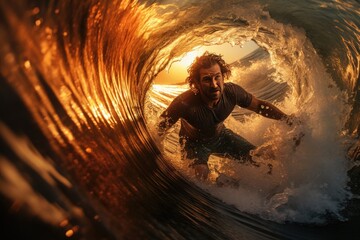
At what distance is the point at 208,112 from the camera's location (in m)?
3.87

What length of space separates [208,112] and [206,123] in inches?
5.4

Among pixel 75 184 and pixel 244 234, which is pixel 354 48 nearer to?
pixel 244 234

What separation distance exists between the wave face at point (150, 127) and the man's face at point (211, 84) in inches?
24.9

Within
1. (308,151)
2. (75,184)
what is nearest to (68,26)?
(75,184)

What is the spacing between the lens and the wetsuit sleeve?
12.4 ft

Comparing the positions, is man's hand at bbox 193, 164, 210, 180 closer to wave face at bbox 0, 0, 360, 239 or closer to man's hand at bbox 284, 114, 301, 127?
wave face at bbox 0, 0, 360, 239

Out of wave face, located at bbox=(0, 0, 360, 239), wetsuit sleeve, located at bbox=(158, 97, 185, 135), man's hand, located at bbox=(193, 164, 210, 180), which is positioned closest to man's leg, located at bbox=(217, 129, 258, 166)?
wave face, located at bbox=(0, 0, 360, 239)

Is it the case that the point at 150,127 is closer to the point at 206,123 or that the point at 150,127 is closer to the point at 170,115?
the point at 170,115

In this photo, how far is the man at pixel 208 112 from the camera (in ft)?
12.5

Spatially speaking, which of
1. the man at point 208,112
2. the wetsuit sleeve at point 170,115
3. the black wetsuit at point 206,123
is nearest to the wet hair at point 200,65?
the man at point 208,112

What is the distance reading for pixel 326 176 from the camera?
10.4 ft

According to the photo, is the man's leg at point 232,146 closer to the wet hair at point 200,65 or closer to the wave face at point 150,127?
the wave face at point 150,127

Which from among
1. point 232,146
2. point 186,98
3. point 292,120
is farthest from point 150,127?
point 292,120

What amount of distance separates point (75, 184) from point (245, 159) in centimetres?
308
